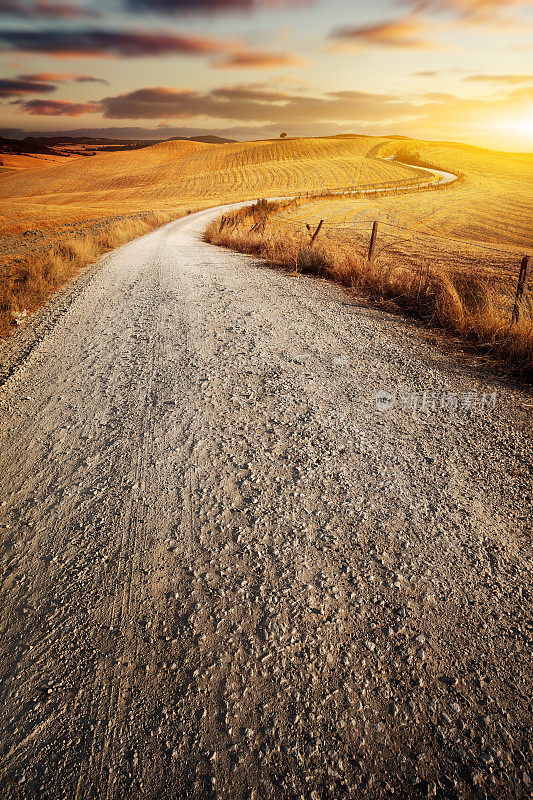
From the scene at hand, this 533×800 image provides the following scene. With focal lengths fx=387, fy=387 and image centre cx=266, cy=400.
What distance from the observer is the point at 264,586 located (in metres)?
2.38

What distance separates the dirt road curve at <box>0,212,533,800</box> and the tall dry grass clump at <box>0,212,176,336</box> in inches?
146

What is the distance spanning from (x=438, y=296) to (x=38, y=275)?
9.07 metres

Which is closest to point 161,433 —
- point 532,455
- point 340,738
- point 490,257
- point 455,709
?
point 340,738

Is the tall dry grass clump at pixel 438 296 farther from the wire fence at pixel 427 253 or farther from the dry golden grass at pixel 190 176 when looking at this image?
the dry golden grass at pixel 190 176

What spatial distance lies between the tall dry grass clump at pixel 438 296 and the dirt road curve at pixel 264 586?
4.80 ft

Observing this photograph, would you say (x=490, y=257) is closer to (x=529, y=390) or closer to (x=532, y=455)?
(x=529, y=390)

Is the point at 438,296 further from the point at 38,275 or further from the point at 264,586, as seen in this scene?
the point at 38,275

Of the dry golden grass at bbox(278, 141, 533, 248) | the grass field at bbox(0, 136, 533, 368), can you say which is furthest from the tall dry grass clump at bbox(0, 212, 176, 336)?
the dry golden grass at bbox(278, 141, 533, 248)

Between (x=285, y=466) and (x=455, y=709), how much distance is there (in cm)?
192

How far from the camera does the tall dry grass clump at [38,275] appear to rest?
25.3 ft

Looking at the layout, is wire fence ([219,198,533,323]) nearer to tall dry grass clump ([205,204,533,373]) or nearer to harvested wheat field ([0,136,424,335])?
tall dry grass clump ([205,204,533,373])

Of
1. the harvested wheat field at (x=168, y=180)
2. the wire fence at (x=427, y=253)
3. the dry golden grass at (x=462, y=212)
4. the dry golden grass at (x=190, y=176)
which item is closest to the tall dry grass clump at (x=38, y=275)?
the harvested wheat field at (x=168, y=180)

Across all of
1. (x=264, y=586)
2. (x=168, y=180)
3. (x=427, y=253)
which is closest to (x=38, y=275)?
(x=264, y=586)

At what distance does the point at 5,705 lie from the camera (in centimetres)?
188
